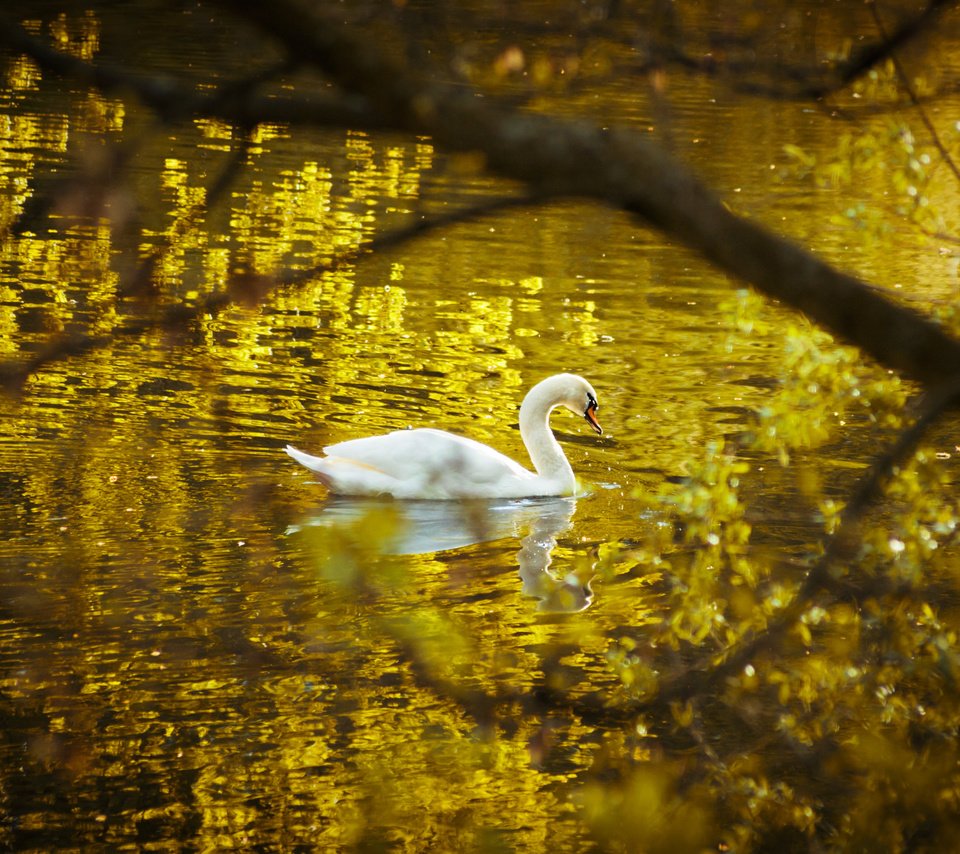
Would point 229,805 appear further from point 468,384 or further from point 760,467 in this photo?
point 468,384

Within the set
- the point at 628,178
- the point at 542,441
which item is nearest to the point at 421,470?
the point at 542,441

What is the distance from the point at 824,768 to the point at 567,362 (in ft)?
34.1

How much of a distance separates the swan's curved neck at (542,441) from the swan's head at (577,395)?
0.30ft

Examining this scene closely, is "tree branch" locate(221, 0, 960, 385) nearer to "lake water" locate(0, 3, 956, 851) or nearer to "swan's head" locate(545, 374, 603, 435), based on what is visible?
"lake water" locate(0, 3, 956, 851)

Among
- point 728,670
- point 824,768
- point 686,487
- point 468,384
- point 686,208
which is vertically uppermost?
point 686,208

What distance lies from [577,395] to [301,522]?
2.52 meters

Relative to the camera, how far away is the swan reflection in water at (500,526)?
8758 millimetres

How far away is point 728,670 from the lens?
9.25ft

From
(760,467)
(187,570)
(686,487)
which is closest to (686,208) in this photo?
(686,487)

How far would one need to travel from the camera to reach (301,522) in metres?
9.48

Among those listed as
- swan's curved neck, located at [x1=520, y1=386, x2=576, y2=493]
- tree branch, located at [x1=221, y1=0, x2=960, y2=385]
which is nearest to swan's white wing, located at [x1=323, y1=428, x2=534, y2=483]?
swan's curved neck, located at [x1=520, y1=386, x2=576, y2=493]

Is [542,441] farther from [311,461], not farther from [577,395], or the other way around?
[311,461]

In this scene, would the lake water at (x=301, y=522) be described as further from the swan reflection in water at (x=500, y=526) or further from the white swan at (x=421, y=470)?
the white swan at (x=421, y=470)

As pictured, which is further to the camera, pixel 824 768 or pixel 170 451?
pixel 170 451
